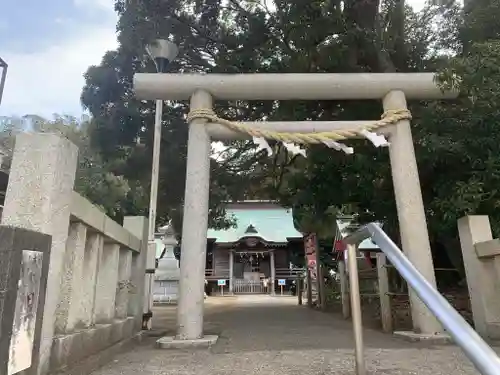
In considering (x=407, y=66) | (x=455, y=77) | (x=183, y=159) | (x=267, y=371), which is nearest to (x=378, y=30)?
(x=407, y=66)

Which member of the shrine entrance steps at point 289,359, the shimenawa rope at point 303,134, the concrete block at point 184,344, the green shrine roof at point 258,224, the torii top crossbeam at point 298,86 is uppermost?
the green shrine roof at point 258,224

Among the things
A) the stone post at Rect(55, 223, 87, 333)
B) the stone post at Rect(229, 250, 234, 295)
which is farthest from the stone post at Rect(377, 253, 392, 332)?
the stone post at Rect(229, 250, 234, 295)

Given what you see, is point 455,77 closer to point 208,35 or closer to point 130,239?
point 130,239

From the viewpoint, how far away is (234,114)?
25.9 feet

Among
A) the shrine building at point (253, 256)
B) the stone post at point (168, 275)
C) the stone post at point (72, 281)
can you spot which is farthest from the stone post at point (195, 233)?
the shrine building at point (253, 256)

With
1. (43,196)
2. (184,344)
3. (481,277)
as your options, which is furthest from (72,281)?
(481,277)

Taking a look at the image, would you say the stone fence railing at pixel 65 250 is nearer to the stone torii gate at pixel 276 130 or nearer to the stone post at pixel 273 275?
the stone torii gate at pixel 276 130

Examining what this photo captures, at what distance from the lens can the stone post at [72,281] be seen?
248cm

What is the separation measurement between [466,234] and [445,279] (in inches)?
132

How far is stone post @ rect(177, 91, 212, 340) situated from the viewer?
3916 millimetres

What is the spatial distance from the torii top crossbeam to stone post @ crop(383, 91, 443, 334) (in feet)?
0.62

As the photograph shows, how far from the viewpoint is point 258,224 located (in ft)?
77.3

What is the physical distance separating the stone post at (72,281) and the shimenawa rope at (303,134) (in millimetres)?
2131

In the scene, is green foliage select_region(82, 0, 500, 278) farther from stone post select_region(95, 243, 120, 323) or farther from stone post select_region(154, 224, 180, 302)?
stone post select_region(154, 224, 180, 302)
